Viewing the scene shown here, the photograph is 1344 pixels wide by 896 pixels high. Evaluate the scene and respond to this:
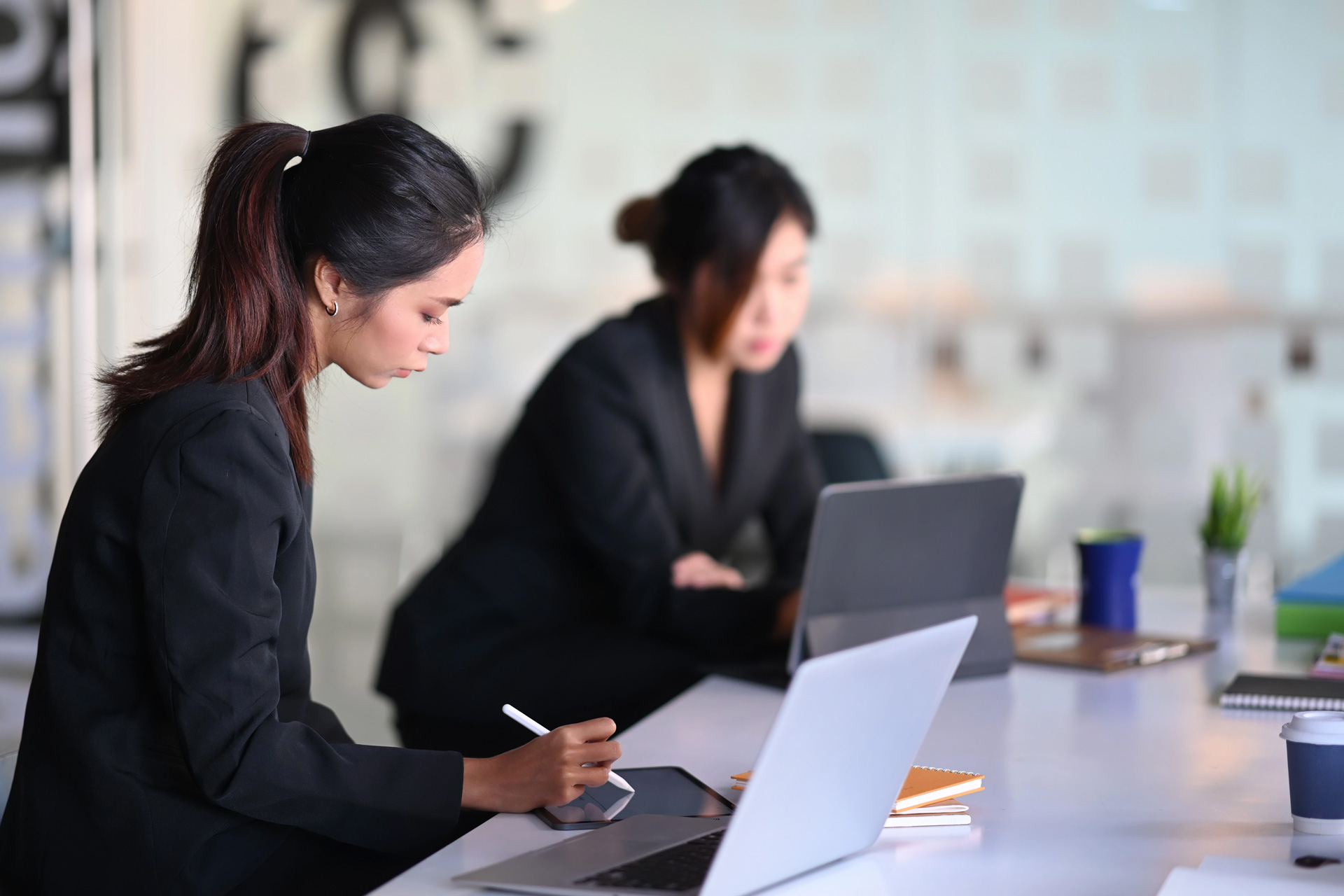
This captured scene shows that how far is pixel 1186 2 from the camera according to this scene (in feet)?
13.0

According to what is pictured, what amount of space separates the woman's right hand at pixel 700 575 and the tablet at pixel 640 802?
753 mm

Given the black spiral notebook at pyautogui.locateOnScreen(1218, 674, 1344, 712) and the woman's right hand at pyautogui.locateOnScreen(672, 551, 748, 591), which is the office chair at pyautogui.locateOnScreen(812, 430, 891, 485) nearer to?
the woman's right hand at pyautogui.locateOnScreen(672, 551, 748, 591)

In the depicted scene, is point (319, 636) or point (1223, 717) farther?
point (319, 636)

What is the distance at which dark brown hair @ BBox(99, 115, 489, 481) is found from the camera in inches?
48.1

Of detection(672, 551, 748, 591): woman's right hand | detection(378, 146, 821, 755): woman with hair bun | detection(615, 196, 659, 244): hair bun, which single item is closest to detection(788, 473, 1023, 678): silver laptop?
→ detection(378, 146, 821, 755): woman with hair bun

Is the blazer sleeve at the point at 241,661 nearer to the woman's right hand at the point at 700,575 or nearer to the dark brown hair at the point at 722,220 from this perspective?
the woman's right hand at the point at 700,575

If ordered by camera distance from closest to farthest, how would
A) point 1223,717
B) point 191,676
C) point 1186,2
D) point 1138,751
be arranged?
point 191,676, point 1138,751, point 1223,717, point 1186,2

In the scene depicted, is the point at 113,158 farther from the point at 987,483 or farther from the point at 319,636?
the point at 987,483

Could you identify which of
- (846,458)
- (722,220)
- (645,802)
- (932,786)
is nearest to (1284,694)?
(932,786)

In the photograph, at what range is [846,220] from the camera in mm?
4215

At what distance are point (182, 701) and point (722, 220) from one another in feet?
4.42

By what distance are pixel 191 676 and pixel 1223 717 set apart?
3.51 ft

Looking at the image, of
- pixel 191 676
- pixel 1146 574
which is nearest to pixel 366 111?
pixel 1146 574

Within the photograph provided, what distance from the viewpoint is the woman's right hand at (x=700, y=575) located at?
2.01 metres
